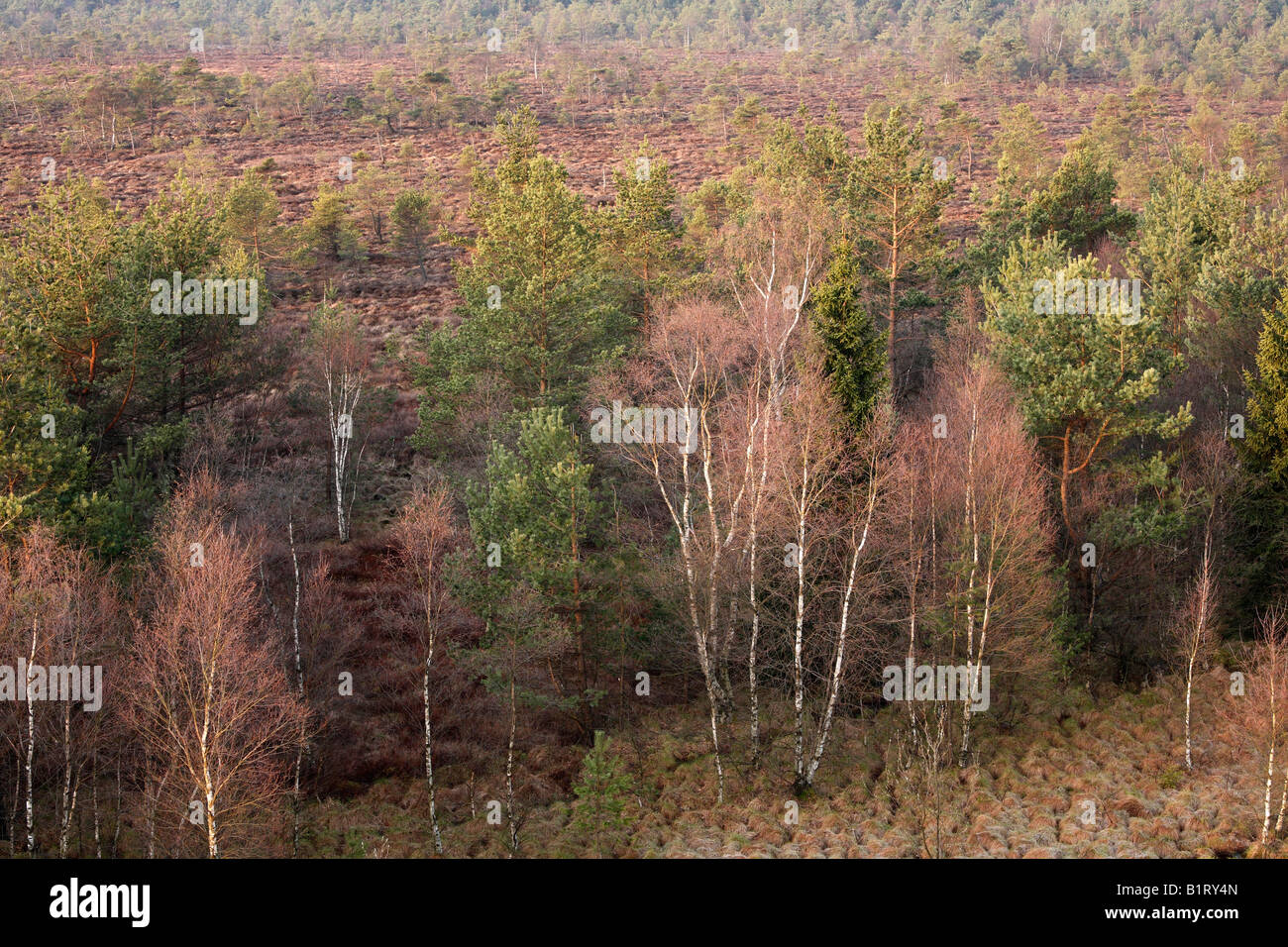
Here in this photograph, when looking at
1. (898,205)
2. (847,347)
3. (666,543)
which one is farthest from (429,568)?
(898,205)

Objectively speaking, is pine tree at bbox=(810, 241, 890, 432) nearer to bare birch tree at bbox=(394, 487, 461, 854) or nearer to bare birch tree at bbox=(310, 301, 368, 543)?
bare birch tree at bbox=(394, 487, 461, 854)

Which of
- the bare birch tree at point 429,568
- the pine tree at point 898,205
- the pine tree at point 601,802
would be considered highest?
the pine tree at point 898,205

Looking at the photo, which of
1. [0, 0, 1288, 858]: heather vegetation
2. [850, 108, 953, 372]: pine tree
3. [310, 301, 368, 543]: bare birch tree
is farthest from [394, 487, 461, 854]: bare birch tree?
[850, 108, 953, 372]: pine tree

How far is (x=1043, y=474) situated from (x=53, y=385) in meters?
28.2

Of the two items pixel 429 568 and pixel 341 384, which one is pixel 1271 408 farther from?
pixel 341 384

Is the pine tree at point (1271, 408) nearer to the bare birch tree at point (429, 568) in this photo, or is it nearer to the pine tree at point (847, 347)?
the pine tree at point (847, 347)

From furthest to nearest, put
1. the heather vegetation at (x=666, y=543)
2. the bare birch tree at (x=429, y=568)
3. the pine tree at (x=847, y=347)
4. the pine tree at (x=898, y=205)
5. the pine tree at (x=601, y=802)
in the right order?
1. the pine tree at (x=898, y=205)
2. the pine tree at (x=847, y=347)
3. the bare birch tree at (x=429, y=568)
4. the heather vegetation at (x=666, y=543)
5. the pine tree at (x=601, y=802)

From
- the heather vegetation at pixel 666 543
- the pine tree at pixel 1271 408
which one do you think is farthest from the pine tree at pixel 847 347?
the pine tree at pixel 1271 408

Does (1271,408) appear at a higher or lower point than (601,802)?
higher

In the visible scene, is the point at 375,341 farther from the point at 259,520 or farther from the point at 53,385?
the point at 53,385

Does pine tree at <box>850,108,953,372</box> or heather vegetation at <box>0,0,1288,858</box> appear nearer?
heather vegetation at <box>0,0,1288,858</box>

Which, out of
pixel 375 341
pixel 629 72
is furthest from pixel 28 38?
pixel 375 341

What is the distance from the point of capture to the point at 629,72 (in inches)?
5022

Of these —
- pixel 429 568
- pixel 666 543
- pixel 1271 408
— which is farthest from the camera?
pixel 666 543
